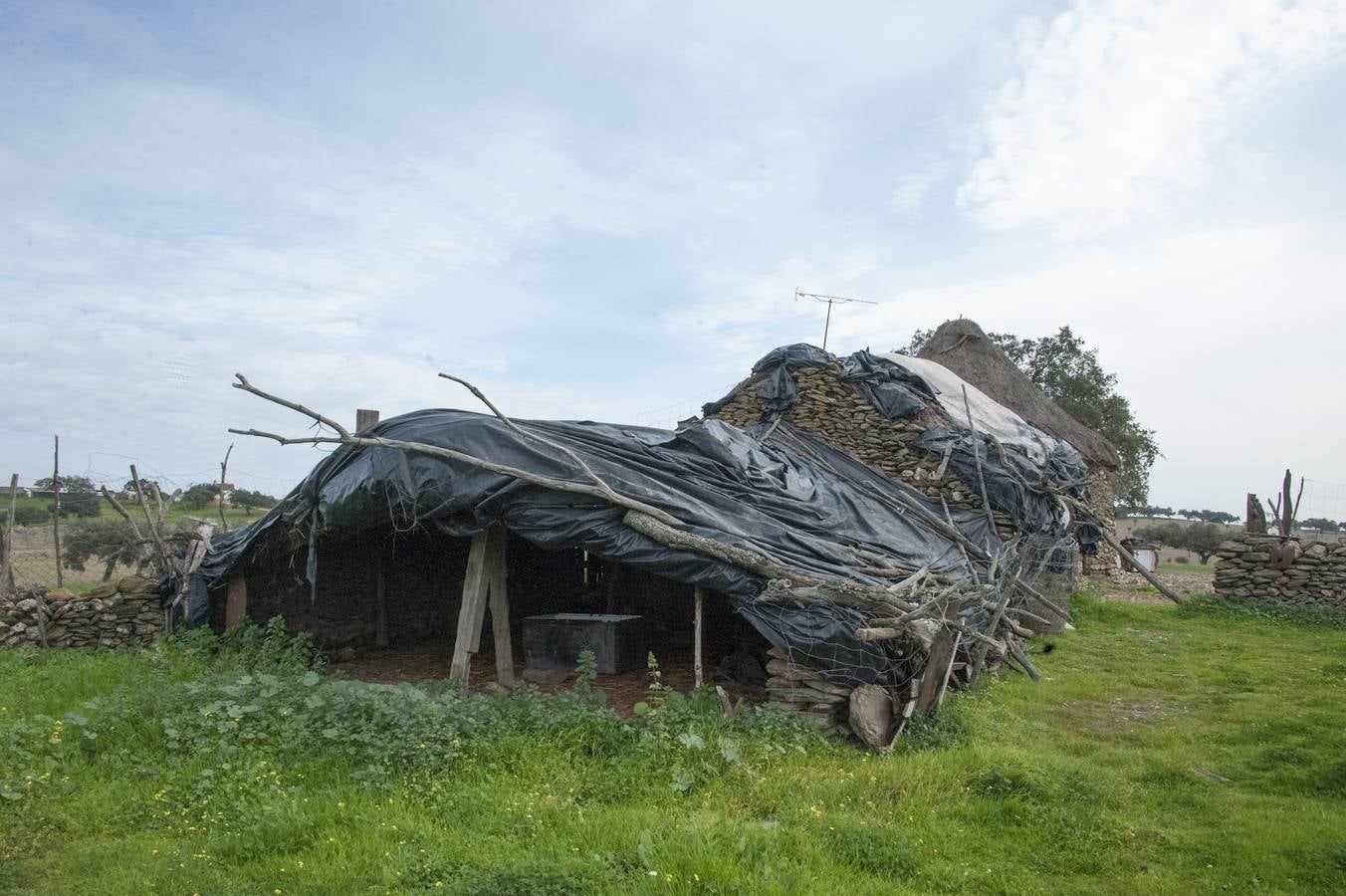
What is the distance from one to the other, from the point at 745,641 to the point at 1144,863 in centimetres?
608

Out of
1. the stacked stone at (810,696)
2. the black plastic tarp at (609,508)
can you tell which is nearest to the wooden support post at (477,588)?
the black plastic tarp at (609,508)

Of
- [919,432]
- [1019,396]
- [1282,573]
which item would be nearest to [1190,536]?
[1019,396]

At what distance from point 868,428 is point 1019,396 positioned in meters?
8.29

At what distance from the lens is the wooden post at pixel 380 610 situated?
11.3 metres

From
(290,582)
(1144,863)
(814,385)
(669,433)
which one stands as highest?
(814,385)

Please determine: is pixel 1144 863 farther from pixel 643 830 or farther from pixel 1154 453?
pixel 1154 453

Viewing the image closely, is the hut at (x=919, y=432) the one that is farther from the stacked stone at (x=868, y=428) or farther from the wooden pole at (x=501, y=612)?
the wooden pole at (x=501, y=612)

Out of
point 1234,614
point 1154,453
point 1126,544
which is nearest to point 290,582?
point 1234,614

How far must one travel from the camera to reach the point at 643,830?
4.66m

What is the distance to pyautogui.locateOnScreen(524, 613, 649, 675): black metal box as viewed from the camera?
926 centimetres

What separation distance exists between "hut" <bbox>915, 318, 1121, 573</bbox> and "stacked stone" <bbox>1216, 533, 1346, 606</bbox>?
4029 mm

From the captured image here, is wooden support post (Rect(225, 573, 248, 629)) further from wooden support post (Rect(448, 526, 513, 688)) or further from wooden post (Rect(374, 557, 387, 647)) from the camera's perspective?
wooden support post (Rect(448, 526, 513, 688))

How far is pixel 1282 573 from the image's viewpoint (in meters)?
14.2

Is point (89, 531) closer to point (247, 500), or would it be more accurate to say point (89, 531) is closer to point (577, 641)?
point (247, 500)
